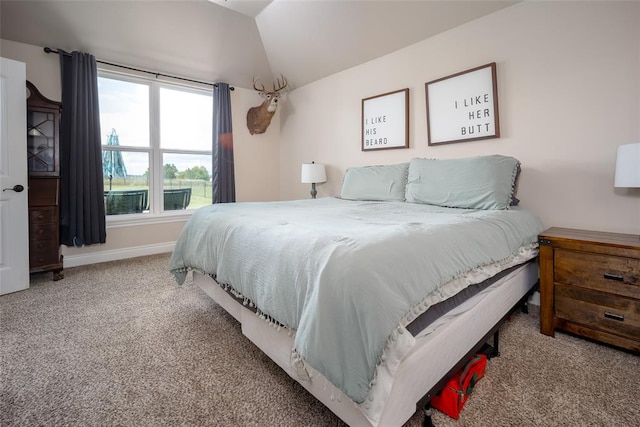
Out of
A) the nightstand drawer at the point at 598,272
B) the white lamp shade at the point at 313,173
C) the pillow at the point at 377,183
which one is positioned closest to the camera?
the nightstand drawer at the point at 598,272

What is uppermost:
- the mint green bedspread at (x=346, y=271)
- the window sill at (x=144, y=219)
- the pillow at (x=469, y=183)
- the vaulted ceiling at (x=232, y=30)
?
the vaulted ceiling at (x=232, y=30)

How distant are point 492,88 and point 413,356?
245cm

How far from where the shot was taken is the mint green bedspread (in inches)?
33.9

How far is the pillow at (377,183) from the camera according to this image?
9.19 ft

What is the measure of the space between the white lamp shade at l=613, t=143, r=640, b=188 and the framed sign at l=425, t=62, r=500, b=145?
0.92 m

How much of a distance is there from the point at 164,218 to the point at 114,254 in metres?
0.71

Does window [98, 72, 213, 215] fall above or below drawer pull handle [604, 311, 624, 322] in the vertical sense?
above

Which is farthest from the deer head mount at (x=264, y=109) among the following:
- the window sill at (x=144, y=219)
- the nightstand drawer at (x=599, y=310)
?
the nightstand drawer at (x=599, y=310)

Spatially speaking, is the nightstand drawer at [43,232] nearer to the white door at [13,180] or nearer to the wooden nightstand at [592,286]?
the white door at [13,180]

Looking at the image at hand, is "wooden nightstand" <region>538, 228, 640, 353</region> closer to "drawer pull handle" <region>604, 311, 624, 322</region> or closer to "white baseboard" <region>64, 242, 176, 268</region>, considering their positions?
"drawer pull handle" <region>604, 311, 624, 322</region>

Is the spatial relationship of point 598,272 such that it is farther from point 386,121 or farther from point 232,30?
point 232,30

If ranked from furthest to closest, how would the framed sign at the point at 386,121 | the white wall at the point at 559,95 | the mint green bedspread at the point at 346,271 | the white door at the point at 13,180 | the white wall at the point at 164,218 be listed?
the framed sign at the point at 386,121 → the white wall at the point at 164,218 → the white door at the point at 13,180 → the white wall at the point at 559,95 → the mint green bedspread at the point at 346,271

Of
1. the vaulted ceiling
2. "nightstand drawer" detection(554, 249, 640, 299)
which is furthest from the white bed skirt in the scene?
the vaulted ceiling

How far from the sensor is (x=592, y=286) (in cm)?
166
